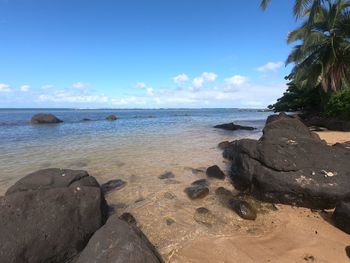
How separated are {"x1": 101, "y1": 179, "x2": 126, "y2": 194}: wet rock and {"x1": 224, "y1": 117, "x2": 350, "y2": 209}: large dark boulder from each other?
3.07m

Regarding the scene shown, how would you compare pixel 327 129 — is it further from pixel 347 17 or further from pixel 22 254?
pixel 22 254

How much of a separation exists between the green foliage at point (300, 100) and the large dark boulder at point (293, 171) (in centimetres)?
2188

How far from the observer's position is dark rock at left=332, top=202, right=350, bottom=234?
4.44 metres

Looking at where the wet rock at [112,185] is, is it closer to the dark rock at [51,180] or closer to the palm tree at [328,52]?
the dark rock at [51,180]

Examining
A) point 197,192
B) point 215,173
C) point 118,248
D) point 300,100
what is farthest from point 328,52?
point 118,248

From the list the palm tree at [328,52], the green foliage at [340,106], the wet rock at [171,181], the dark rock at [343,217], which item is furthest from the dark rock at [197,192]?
the palm tree at [328,52]

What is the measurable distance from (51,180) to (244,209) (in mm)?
4013

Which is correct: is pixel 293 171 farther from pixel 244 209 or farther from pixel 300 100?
pixel 300 100

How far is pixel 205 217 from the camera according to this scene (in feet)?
17.0

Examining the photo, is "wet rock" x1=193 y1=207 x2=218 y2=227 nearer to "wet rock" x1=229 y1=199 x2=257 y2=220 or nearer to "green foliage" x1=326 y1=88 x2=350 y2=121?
"wet rock" x1=229 y1=199 x2=257 y2=220

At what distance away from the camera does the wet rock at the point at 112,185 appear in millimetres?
6902

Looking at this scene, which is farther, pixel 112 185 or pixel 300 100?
pixel 300 100

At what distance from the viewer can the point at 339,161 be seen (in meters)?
5.94

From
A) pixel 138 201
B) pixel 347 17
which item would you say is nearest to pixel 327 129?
pixel 347 17
